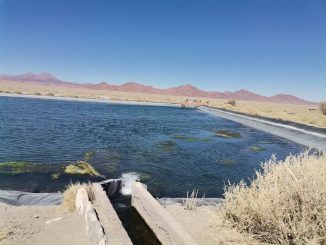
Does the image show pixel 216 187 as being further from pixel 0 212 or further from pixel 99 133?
pixel 99 133

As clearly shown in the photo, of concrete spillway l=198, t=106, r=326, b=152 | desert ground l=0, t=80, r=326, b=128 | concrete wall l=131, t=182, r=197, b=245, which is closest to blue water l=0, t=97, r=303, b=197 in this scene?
concrete spillway l=198, t=106, r=326, b=152

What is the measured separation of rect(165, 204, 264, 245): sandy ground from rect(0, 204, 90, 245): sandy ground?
1.87 m

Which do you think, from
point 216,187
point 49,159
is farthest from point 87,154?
point 216,187

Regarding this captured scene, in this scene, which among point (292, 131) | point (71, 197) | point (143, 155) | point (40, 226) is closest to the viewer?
point (40, 226)

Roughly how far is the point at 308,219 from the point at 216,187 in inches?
227

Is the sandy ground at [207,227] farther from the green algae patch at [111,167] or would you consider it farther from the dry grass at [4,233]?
the green algae patch at [111,167]

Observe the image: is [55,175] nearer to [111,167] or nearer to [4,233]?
[111,167]

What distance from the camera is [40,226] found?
599 centimetres

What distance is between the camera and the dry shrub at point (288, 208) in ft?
15.8

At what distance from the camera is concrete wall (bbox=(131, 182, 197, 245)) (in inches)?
205

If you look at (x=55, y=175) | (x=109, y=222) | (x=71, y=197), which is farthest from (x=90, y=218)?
(x=55, y=175)

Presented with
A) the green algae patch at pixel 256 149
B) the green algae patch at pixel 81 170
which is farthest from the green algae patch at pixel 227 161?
the green algae patch at pixel 81 170

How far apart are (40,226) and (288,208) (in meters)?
4.11

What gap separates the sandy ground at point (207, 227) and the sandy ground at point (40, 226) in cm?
187
